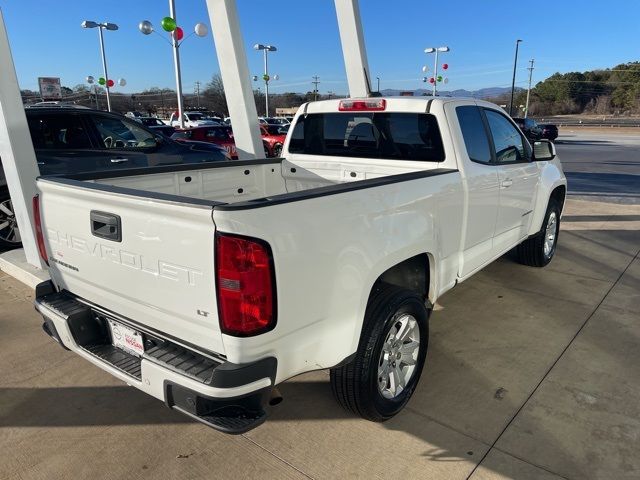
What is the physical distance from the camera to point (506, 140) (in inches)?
171

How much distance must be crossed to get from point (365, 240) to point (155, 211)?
3.35 ft

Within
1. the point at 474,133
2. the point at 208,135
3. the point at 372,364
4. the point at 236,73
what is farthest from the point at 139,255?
the point at 208,135

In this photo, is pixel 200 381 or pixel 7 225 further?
pixel 7 225

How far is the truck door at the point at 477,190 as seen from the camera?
356 centimetres

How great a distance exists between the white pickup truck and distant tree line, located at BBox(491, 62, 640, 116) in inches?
3391

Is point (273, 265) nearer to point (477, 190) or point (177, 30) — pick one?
point (477, 190)

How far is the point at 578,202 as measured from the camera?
9.62 m

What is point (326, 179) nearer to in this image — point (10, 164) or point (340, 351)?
point (340, 351)

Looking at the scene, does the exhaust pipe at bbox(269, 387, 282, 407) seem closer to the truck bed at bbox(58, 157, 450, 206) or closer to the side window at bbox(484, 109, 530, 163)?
the truck bed at bbox(58, 157, 450, 206)

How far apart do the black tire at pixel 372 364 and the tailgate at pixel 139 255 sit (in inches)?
33.4

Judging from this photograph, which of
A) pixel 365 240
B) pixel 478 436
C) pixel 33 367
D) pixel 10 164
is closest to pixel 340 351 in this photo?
pixel 365 240

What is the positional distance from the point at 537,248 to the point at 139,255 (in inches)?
179

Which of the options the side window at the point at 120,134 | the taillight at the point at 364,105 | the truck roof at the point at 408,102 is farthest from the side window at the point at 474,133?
the side window at the point at 120,134

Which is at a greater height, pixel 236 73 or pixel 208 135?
pixel 236 73
